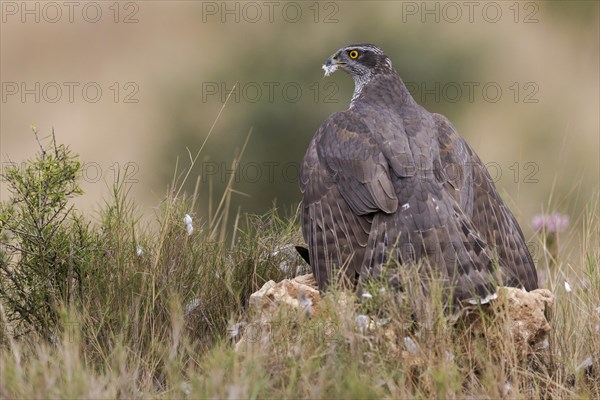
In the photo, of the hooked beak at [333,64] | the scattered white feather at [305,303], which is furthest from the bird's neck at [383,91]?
the scattered white feather at [305,303]

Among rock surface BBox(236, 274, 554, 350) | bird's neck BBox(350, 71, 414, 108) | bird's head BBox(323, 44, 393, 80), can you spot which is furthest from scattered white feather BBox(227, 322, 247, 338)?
bird's head BBox(323, 44, 393, 80)

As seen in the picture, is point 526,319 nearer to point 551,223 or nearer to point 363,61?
point 551,223

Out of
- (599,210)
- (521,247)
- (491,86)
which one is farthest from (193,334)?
(491,86)

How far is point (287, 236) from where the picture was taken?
708cm

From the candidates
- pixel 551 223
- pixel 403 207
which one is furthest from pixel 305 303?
pixel 551 223

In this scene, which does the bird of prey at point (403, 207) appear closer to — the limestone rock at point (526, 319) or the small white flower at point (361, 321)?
the limestone rock at point (526, 319)

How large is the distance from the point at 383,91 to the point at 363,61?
463 mm

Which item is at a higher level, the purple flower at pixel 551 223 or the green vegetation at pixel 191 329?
the green vegetation at pixel 191 329

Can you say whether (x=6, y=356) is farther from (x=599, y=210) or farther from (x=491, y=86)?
(x=491, y=86)

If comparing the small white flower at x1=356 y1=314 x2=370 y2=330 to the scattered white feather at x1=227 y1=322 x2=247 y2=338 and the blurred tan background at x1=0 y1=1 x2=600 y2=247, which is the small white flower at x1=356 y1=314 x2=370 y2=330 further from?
the blurred tan background at x1=0 y1=1 x2=600 y2=247

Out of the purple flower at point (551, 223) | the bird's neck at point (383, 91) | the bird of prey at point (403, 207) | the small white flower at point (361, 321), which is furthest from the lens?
the purple flower at point (551, 223)

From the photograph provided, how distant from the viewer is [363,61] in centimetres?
782

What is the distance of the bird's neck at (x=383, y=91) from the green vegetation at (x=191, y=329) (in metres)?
1.04

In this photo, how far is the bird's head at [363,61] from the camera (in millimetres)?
7738
